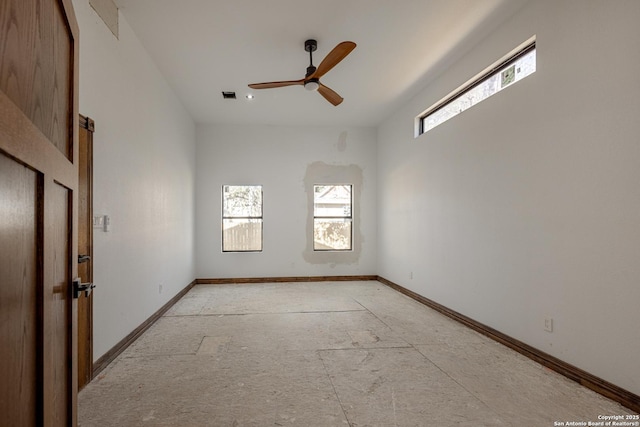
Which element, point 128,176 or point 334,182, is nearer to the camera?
point 128,176

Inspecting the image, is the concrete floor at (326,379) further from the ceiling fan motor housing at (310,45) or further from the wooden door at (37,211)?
the ceiling fan motor housing at (310,45)

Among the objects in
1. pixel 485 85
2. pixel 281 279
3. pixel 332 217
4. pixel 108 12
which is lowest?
pixel 281 279

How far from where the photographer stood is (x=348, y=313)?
4.52m

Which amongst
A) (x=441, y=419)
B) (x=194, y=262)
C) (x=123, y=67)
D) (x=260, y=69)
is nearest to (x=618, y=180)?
(x=441, y=419)

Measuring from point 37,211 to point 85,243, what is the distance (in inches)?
79.3

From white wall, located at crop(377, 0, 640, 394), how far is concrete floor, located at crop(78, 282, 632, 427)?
394 millimetres

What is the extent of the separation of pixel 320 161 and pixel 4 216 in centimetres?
653

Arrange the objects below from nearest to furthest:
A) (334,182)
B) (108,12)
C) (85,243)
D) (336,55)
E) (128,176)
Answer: (85,243), (108,12), (336,55), (128,176), (334,182)

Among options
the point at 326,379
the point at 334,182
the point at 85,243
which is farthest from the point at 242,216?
the point at 326,379

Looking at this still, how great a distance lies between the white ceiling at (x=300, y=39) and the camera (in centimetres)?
313

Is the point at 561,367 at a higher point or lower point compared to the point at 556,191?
lower

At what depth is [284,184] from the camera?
275 inches

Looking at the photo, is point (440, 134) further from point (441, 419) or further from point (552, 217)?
point (441, 419)

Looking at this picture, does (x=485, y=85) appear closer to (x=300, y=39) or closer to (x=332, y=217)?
(x=300, y=39)
